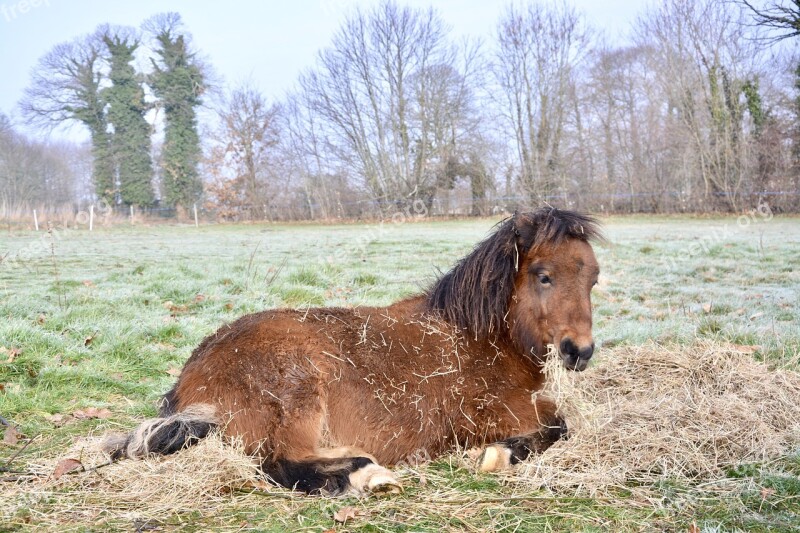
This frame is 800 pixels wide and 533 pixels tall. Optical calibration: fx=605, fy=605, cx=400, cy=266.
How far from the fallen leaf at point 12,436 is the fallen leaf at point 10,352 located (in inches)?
63.6

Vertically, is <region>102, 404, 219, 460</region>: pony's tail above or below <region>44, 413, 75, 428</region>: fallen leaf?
above

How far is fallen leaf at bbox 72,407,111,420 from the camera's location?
4734 millimetres

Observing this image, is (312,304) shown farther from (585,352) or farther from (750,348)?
(585,352)

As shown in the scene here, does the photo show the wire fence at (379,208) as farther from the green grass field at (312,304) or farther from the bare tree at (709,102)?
the green grass field at (312,304)

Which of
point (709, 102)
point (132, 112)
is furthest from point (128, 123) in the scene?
point (709, 102)

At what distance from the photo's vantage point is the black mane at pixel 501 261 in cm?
401

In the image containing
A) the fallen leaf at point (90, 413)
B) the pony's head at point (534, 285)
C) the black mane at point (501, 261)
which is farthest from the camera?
the fallen leaf at point (90, 413)

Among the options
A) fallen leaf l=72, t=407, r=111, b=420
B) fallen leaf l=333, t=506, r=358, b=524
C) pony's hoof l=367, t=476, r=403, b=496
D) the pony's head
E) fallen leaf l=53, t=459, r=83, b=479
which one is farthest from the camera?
fallen leaf l=72, t=407, r=111, b=420

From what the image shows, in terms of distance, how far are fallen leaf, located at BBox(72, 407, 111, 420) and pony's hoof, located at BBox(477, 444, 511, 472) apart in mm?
3031

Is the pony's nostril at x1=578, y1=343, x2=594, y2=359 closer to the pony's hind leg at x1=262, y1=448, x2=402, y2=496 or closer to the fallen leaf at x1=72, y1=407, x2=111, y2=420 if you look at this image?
the pony's hind leg at x1=262, y1=448, x2=402, y2=496

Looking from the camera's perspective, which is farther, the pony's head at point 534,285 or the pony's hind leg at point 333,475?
the pony's head at point 534,285

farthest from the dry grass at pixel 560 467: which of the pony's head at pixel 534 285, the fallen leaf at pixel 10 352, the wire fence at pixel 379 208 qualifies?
the wire fence at pixel 379 208

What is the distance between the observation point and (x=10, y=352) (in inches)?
226

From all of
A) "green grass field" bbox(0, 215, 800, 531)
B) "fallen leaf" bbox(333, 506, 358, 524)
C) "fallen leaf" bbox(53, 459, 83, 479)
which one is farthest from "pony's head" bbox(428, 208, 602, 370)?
"fallen leaf" bbox(53, 459, 83, 479)
